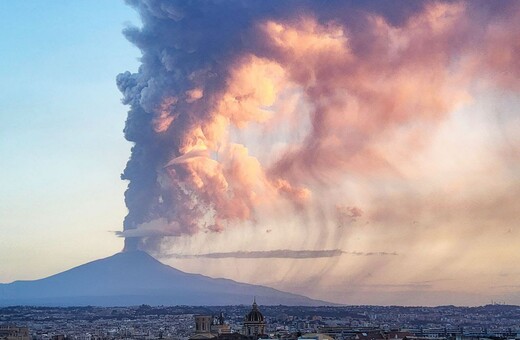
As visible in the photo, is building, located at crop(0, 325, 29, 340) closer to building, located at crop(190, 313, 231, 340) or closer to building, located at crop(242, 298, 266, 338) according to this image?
building, located at crop(190, 313, 231, 340)

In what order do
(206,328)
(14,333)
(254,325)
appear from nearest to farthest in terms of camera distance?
(206,328)
(254,325)
(14,333)

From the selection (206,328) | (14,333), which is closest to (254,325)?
(206,328)

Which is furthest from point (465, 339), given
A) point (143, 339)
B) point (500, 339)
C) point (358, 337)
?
point (143, 339)

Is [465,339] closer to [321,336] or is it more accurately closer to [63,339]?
[321,336]

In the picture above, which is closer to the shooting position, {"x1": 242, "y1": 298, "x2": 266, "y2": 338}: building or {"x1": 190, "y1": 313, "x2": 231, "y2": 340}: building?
{"x1": 190, "y1": 313, "x2": 231, "y2": 340}: building

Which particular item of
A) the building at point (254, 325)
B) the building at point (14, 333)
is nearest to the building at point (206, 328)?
the building at point (254, 325)

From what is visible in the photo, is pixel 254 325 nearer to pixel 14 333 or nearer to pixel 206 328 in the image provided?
pixel 206 328

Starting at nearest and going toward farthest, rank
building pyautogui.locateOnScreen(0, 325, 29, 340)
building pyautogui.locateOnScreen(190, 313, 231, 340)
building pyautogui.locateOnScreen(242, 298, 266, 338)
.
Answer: building pyautogui.locateOnScreen(190, 313, 231, 340) < building pyautogui.locateOnScreen(242, 298, 266, 338) < building pyautogui.locateOnScreen(0, 325, 29, 340)

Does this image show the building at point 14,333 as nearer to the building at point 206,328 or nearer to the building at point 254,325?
the building at point 206,328

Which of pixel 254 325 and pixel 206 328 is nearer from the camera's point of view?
pixel 206 328

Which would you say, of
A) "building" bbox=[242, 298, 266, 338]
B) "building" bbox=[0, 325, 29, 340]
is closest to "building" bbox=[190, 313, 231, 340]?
"building" bbox=[242, 298, 266, 338]

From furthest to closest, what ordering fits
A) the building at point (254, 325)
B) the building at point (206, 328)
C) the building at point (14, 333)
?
the building at point (14, 333), the building at point (254, 325), the building at point (206, 328)

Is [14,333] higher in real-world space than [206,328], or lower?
higher
